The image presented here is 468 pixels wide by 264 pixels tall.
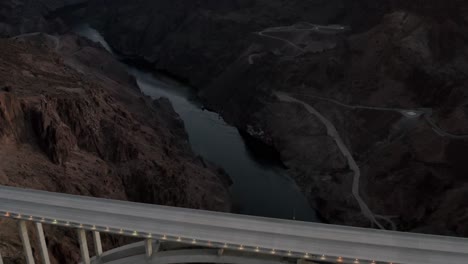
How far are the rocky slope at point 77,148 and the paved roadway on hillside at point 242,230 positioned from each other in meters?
4.32

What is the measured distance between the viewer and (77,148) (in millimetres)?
58125

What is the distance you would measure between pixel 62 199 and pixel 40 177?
9676mm

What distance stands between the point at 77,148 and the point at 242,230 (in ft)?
86.6

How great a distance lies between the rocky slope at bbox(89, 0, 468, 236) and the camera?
2717 inches

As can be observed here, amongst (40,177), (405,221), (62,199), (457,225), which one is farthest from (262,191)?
(62,199)

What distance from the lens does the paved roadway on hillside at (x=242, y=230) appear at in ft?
119

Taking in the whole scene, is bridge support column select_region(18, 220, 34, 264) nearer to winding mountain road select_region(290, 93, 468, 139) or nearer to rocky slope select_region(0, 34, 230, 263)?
rocky slope select_region(0, 34, 230, 263)

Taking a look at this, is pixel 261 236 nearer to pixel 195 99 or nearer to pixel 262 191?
pixel 262 191

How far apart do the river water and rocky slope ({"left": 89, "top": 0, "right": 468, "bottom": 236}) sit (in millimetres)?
2236

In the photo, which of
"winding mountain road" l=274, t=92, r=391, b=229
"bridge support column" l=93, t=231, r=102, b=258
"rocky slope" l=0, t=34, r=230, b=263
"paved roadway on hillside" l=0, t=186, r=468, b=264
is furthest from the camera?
"winding mountain road" l=274, t=92, r=391, b=229

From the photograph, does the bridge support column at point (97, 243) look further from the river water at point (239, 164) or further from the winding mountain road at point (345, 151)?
the winding mountain road at point (345, 151)

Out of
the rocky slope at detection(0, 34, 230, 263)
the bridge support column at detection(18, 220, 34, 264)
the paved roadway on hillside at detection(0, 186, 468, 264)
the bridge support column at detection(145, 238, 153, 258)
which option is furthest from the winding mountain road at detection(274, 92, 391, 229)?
the bridge support column at detection(18, 220, 34, 264)

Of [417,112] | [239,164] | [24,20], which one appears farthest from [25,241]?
[24,20]

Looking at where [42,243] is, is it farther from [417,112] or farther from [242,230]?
[417,112]
